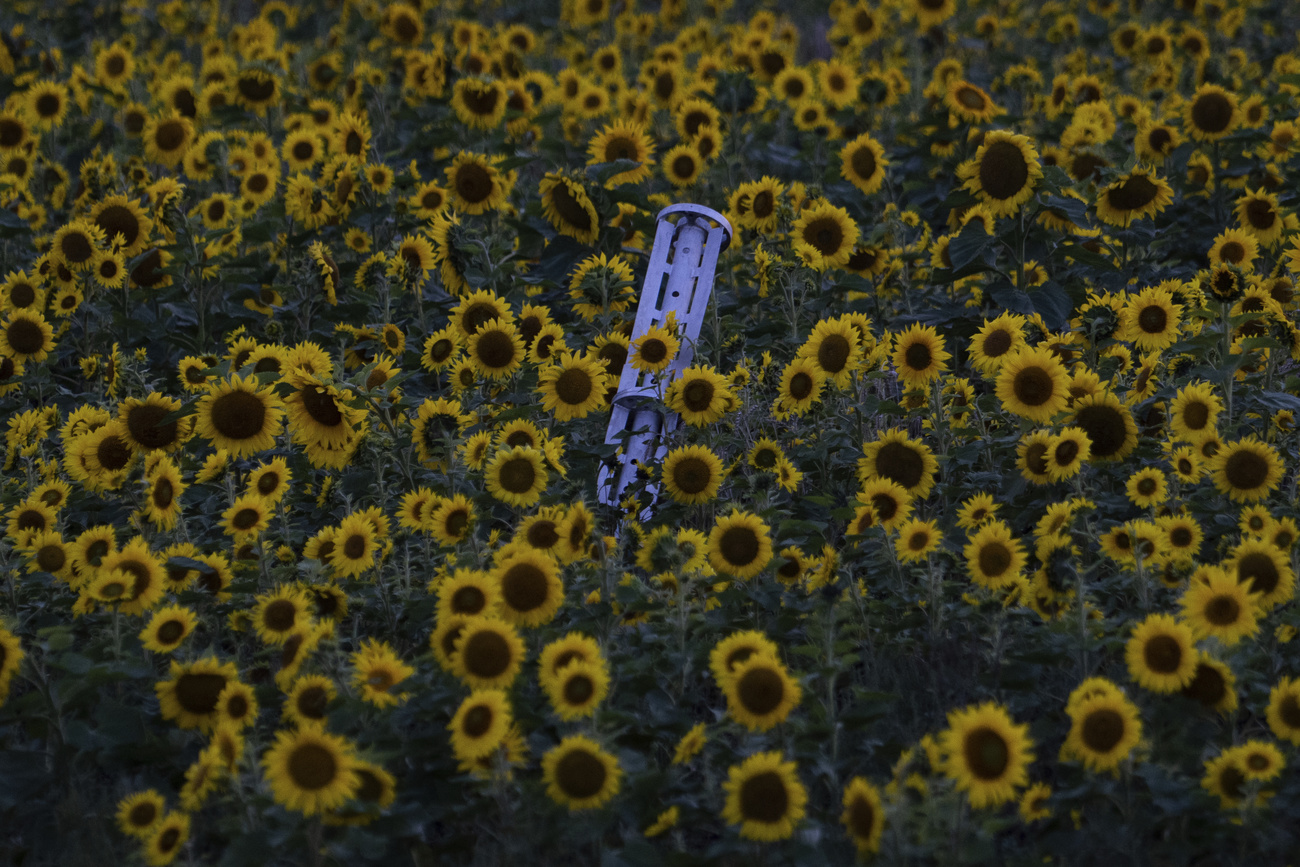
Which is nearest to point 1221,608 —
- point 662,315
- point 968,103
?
point 662,315

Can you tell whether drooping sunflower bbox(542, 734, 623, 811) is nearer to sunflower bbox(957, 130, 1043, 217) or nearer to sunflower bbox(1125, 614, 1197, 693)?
sunflower bbox(1125, 614, 1197, 693)

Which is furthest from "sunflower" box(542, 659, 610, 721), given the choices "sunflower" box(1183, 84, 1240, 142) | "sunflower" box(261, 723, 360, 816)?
"sunflower" box(1183, 84, 1240, 142)

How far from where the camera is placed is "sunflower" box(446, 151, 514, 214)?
6.04 m

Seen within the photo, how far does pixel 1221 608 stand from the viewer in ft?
10.0

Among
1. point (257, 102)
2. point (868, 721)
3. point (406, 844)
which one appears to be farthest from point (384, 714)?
point (257, 102)

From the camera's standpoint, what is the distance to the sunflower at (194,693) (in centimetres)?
320

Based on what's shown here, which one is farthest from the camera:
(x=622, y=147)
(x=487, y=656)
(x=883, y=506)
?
(x=622, y=147)

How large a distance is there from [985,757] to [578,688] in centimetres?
98

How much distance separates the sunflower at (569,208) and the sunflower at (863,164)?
1698mm

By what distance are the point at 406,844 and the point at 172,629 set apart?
1.08 meters

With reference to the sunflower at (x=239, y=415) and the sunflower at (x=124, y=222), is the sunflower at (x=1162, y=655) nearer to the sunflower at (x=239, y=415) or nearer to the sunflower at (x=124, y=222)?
the sunflower at (x=239, y=415)

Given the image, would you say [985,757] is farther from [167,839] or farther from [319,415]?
[319,415]

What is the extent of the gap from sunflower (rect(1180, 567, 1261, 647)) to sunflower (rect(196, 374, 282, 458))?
297 cm

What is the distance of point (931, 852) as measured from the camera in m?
2.63
